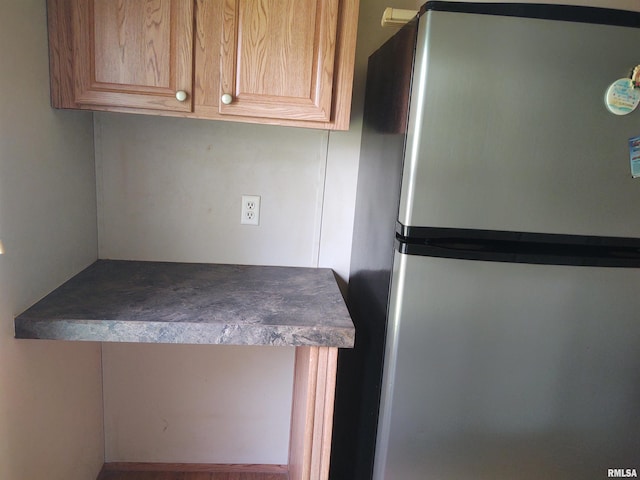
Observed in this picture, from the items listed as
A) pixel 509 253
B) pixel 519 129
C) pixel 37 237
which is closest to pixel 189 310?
pixel 37 237

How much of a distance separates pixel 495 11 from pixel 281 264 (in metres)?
1.10

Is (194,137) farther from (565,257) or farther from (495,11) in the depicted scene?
(565,257)

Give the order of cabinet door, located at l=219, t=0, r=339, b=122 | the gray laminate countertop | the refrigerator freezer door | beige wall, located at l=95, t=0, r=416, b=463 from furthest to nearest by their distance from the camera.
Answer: beige wall, located at l=95, t=0, r=416, b=463, cabinet door, located at l=219, t=0, r=339, b=122, the gray laminate countertop, the refrigerator freezer door

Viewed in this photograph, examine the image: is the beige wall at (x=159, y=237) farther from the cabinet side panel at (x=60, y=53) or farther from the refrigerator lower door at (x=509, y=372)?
the refrigerator lower door at (x=509, y=372)

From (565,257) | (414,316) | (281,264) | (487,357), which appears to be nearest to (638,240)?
(565,257)

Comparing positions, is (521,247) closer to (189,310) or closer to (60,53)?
(189,310)

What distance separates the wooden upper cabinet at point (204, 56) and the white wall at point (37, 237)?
10 cm

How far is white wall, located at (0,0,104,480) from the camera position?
3.42 feet

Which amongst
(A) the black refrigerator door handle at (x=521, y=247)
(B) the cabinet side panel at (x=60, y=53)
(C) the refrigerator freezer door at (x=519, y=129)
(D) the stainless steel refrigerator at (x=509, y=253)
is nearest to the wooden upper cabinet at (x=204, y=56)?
(B) the cabinet side panel at (x=60, y=53)

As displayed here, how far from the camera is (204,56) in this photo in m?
1.24

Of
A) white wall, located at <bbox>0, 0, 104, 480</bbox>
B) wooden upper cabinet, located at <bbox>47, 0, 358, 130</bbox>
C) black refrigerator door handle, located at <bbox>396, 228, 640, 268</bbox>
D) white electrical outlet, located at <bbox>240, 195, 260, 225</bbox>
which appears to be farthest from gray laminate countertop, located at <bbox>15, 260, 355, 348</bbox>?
wooden upper cabinet, located at <bbox>47, 0, 358, 130</bbox>

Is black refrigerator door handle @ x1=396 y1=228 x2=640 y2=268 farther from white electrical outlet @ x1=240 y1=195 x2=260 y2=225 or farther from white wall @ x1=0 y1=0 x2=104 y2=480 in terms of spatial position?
white wall @ x1=0 y1=0 x2=104 y2=480

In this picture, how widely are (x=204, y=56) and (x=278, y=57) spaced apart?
207 millimetres

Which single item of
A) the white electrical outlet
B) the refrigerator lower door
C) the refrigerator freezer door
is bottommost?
the refrigerator lower door
